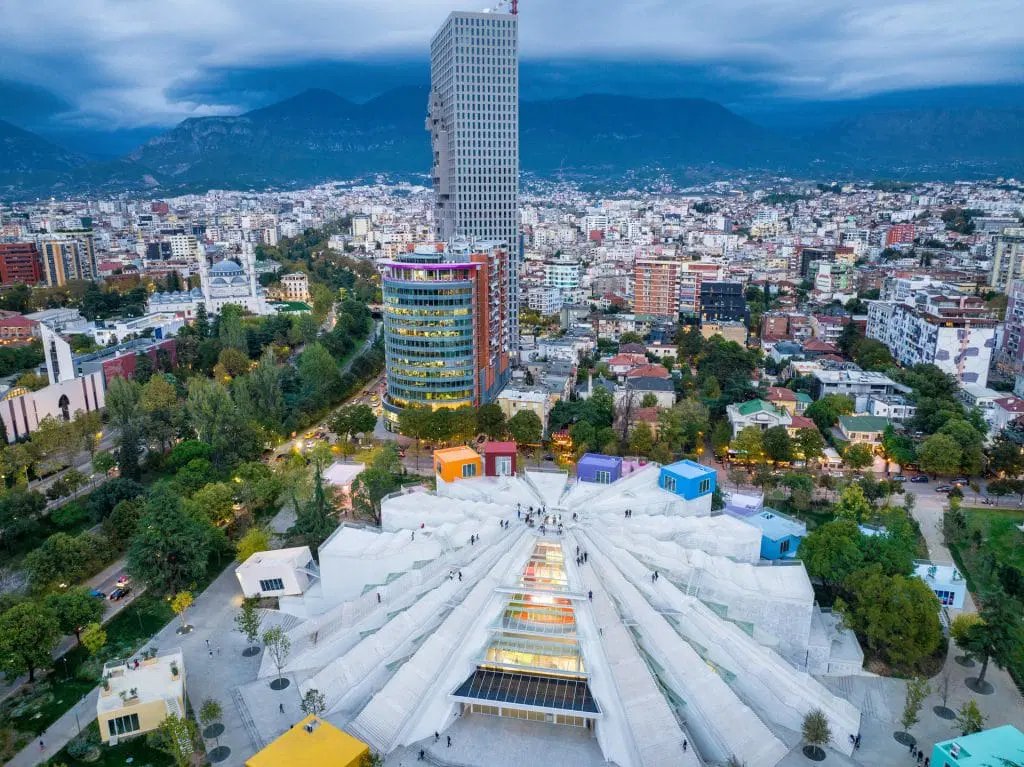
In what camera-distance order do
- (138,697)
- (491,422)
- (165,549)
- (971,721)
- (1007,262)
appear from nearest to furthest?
(971,721), (138,697), (165,549), (491,422), (1007,262)

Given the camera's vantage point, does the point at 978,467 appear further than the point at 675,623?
Yes

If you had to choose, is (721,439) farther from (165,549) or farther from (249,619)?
(165,549)

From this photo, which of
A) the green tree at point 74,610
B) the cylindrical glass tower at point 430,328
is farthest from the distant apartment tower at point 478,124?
the green tree at point 74,610

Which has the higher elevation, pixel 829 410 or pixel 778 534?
pixel 829 410

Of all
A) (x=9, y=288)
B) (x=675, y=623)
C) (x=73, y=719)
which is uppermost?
(x=9, y=288)

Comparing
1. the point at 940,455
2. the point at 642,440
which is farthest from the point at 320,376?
the point at 940,455

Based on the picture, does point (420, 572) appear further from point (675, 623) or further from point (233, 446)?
point (233, 446)

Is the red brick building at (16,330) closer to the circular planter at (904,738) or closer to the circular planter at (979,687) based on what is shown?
the circular planter at (904,738)

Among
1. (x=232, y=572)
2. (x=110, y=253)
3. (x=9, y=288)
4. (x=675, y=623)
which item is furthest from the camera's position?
(x=110, y=253)

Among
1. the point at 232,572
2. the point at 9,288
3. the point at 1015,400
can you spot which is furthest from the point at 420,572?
the point at 9,288
